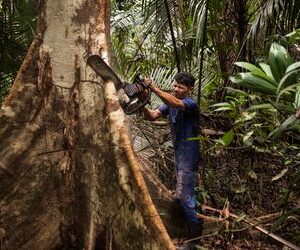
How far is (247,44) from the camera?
5172mm

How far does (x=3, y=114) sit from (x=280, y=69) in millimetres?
1707

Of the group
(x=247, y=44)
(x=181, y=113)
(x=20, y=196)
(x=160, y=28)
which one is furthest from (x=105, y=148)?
(x=160, y=28)

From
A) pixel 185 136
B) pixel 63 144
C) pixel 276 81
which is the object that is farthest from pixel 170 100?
pixel 276 81

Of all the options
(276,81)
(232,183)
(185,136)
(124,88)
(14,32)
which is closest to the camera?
(276,81)

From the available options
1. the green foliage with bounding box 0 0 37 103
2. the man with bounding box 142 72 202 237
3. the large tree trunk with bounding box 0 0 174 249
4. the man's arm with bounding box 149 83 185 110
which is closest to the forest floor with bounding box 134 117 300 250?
the man with bounding box 142 72 202 237

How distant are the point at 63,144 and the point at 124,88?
0.50 meters

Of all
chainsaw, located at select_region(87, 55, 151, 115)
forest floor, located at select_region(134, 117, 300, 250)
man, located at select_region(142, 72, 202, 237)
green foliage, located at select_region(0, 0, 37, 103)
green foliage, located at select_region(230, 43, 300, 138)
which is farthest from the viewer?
green foliage, located at select_region(0, 0, 37, 103)

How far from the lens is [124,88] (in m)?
3.00

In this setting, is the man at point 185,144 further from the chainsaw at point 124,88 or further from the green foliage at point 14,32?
the green foliage at point 14,32

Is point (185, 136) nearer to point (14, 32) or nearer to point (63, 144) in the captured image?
point (63, 144)

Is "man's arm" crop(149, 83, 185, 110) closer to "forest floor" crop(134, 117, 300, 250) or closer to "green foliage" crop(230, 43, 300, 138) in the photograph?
"forest floor" crop(134, 117, 300, 250)

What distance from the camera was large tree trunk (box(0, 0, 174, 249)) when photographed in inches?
111

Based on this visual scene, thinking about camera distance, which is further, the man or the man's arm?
the man

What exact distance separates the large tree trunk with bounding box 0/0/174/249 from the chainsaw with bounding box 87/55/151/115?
0.16ft
